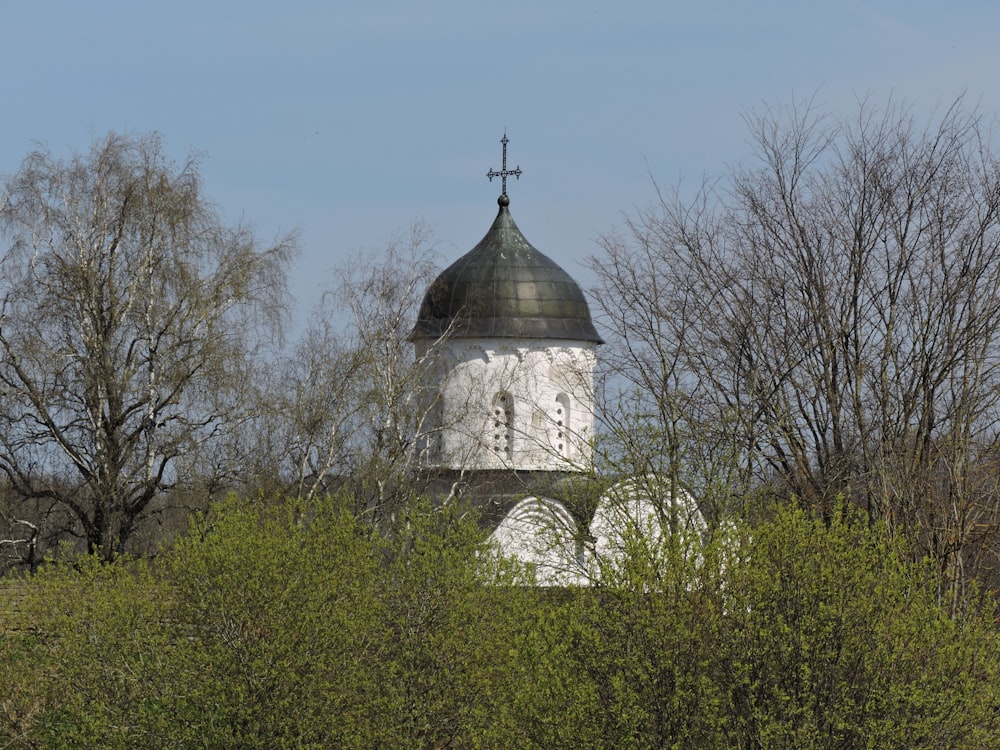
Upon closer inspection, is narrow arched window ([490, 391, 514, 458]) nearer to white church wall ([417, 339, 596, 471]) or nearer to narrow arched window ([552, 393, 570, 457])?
white church wall ([417, 339, 596, 471])

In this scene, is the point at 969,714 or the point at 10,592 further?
the point at 10,592

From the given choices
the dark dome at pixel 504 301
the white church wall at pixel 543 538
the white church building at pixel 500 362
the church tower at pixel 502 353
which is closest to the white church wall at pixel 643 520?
the white church wall at pixel 543 538

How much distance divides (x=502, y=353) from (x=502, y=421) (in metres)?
1.15

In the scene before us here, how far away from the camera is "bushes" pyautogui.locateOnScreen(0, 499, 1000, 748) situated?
10.1m

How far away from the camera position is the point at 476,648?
12484mm

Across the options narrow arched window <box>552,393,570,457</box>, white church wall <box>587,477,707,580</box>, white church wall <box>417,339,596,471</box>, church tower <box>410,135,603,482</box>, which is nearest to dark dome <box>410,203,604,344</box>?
church tower <box>410,135,603,482</box>

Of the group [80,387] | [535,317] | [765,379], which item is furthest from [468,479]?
[765,379]

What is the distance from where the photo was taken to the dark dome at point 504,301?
2758 centimetres

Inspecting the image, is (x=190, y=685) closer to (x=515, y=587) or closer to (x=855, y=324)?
(x=515, y=587)

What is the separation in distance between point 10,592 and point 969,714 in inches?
378

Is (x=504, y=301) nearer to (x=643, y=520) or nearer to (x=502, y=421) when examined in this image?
(x=502, y=421)

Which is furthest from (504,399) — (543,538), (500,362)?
(543,538)

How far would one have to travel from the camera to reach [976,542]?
15.4m

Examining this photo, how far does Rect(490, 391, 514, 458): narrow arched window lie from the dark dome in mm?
1052
